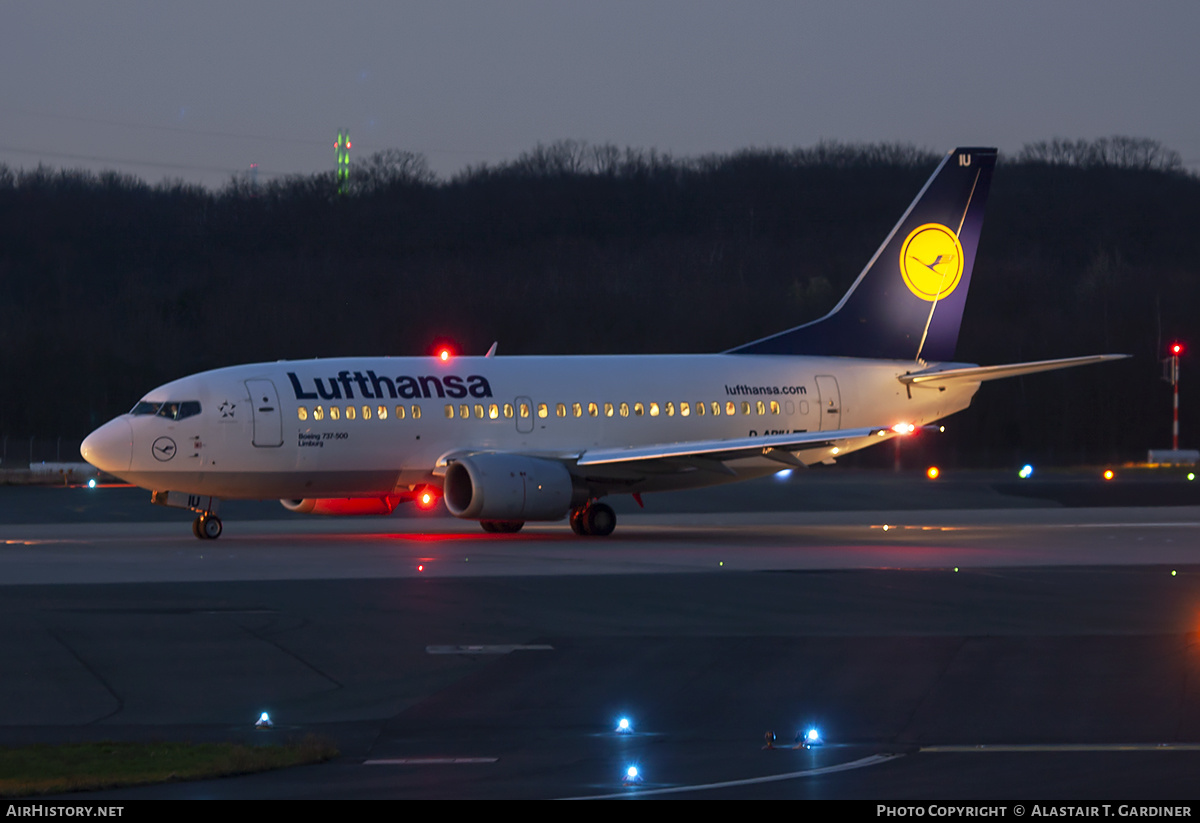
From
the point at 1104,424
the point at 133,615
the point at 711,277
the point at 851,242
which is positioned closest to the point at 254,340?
the point at 711,277

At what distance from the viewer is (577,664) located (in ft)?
46.7

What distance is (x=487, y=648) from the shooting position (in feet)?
50.2

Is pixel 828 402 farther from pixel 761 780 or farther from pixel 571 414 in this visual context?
pixel 761 780

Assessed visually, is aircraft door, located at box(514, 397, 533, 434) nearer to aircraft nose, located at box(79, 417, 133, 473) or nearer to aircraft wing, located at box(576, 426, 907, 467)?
aircraft wing, located at box(576, 426, 907, 467)

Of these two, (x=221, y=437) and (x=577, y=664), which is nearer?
(x=577, y=664)

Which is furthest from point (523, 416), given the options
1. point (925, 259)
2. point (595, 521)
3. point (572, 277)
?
point (572, 277)

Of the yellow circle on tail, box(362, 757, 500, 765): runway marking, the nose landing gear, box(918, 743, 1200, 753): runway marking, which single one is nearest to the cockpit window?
the nose landing gear

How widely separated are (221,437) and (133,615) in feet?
42.8

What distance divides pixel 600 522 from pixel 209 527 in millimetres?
7868

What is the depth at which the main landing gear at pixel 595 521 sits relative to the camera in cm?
3228

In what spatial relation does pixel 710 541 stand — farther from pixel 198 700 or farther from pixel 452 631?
pixel 198 700

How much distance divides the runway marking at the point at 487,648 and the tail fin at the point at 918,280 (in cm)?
2267

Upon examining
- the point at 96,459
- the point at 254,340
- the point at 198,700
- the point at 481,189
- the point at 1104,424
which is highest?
the point at 481,189

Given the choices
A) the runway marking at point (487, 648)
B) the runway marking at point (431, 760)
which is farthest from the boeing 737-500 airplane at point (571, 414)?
the runway marking at point (431, 760)
